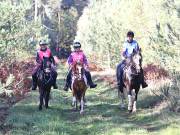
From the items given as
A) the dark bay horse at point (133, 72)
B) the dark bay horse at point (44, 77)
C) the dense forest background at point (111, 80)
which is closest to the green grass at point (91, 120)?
the dense forest background at point (111, 80)

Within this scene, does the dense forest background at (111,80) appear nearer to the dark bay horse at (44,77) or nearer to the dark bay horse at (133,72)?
the dark bay horse at (44,77)

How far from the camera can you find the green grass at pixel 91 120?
44.1 feet

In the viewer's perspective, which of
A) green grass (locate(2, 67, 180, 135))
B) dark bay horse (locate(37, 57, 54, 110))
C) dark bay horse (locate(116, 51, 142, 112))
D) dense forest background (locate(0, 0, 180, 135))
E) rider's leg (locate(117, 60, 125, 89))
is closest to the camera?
green grass (locate(2, 67, 180, 135))

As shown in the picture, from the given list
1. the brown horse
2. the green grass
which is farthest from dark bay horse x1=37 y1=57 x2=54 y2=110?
the brown horse

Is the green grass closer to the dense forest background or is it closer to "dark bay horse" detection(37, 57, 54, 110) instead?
the dense forest background

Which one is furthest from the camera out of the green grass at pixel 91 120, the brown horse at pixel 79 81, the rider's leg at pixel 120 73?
the rider's leg at pixel 120 73

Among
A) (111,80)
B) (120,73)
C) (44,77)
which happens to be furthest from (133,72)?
(111,80)

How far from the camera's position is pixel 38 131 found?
13469mm

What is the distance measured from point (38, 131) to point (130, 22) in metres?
20.2

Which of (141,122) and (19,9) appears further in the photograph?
(19,9)

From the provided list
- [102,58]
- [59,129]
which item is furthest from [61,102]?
[102,58]

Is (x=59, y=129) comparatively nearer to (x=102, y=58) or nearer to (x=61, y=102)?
(x=61, y=102)

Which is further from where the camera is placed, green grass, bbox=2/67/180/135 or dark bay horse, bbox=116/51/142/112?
dark bay horse, bbox=116/51/142/112

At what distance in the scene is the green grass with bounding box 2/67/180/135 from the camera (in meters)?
13.4
